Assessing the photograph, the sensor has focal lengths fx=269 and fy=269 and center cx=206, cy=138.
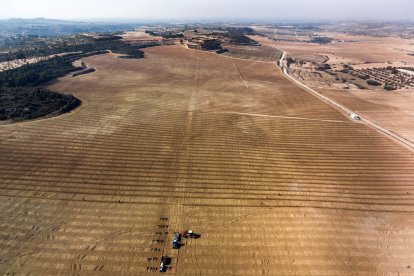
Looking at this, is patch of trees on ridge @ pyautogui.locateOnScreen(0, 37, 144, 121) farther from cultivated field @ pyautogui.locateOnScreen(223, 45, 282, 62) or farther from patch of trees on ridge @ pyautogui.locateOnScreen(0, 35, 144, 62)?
cultivated field @ pyautogui.locateOnScreen(223, 45, 282, 62)

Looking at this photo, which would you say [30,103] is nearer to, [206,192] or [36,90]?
[36,90]

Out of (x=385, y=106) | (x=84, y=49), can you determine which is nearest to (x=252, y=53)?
(x=385, y=106)

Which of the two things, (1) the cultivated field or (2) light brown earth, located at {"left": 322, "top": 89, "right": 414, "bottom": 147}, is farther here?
(1) the cultivated field

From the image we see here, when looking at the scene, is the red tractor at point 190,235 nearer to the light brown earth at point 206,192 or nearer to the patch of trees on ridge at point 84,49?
the light brown earth at point 206,192

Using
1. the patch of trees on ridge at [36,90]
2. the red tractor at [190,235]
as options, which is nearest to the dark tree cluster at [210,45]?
the patch of trees on ridge at [36,90]

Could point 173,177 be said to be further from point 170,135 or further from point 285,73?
point 285,73

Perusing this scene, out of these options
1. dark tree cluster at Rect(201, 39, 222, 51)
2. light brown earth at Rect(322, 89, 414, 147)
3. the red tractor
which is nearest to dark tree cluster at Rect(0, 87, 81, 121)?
the red tractor
